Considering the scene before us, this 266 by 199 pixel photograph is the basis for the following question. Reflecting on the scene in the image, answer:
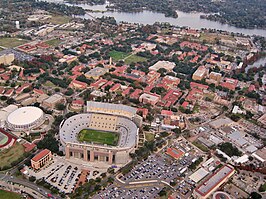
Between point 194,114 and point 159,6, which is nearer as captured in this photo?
point 194,114

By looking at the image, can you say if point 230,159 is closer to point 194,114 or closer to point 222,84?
point 194,114

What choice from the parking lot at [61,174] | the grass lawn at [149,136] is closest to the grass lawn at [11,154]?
the parking lot at [61,174]

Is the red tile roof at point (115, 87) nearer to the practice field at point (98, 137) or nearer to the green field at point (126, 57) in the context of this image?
the practice field at point (98, 137)

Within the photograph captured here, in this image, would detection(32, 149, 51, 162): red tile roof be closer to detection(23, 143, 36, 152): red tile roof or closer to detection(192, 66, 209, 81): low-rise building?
detection(23, 143, 36, 152): red tile roof

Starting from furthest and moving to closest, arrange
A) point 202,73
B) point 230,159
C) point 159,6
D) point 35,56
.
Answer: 1. point 159,6
2. point 35,56
3. point 202,73
4. point 230,159

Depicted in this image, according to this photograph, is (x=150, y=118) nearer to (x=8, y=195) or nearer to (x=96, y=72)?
(x=96, y=72)

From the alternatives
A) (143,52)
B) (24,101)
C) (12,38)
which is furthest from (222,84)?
(12,38)

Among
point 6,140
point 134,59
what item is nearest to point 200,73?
point 134,59
